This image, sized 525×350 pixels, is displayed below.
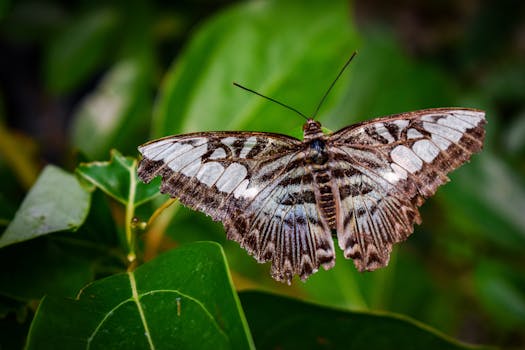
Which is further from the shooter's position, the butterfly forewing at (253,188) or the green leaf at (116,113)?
the green leaf at (116,113)

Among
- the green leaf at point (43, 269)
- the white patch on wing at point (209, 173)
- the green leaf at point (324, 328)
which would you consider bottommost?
the green leaf at point (324, 328)

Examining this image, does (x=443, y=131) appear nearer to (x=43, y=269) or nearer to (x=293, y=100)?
(x=293, y=100)

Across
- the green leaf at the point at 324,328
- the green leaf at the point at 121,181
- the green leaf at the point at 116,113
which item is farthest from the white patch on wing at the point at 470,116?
the green leaf at the point at 116,113

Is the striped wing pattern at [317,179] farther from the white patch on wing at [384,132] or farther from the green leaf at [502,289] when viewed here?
the green leaf at [502,289]

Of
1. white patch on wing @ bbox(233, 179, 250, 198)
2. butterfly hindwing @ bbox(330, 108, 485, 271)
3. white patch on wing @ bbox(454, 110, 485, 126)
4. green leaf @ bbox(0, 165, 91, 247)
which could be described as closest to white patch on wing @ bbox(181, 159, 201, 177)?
white patch on wing @ bbox(233, 179, 250, 198)

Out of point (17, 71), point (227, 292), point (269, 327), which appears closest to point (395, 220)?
point (269, 327)

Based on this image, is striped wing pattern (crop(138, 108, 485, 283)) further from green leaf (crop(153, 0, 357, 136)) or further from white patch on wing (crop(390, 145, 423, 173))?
green leaf (crop(153, 0, 357, 136))

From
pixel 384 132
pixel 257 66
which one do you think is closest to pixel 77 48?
pixel 257 66

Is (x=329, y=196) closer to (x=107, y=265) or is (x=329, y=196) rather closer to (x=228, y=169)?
(x=228, y=169)
